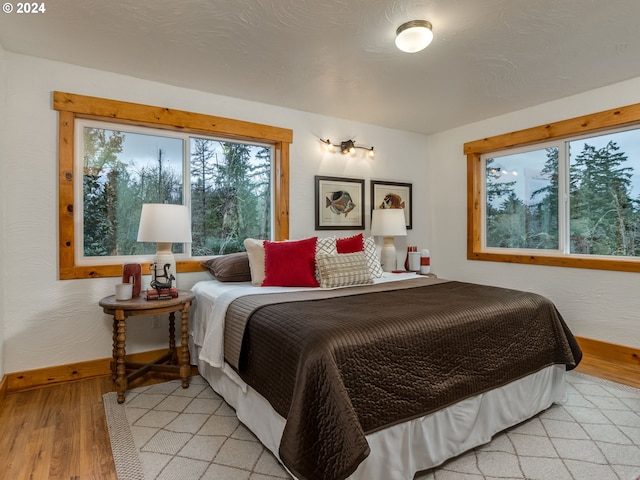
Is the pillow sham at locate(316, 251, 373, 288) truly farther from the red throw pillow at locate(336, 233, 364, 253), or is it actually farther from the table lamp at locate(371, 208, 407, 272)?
the table lamp at locate(371, 208, 407, 272)

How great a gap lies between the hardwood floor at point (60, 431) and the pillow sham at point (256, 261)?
958mm

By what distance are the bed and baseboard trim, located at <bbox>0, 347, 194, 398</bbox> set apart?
97 centimetres

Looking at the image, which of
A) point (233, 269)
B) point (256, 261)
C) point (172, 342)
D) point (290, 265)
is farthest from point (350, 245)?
point (172, 342)

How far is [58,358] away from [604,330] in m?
4.38

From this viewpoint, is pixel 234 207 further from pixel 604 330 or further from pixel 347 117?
pixel 604 330

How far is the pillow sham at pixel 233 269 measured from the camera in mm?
2824

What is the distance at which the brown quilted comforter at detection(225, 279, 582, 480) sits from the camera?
1.29 m

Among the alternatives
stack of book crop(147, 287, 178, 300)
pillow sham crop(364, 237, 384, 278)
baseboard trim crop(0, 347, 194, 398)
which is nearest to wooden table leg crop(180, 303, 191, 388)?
stack of book crop(147, 287, 178, 300)

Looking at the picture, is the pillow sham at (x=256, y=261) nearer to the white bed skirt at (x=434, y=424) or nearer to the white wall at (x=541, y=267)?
the white bed skirt at (x=434, y=424)

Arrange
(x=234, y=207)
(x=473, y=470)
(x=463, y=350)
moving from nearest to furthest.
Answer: (x=473, y=470) < (x=463, y=350) < (x=234, y=207)

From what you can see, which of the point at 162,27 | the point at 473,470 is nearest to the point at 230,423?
the point at 473,470

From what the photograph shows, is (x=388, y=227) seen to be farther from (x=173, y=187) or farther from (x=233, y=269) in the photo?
(x=173, y=187)

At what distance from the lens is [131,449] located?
1782mm

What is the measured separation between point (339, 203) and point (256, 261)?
4.89 ft
